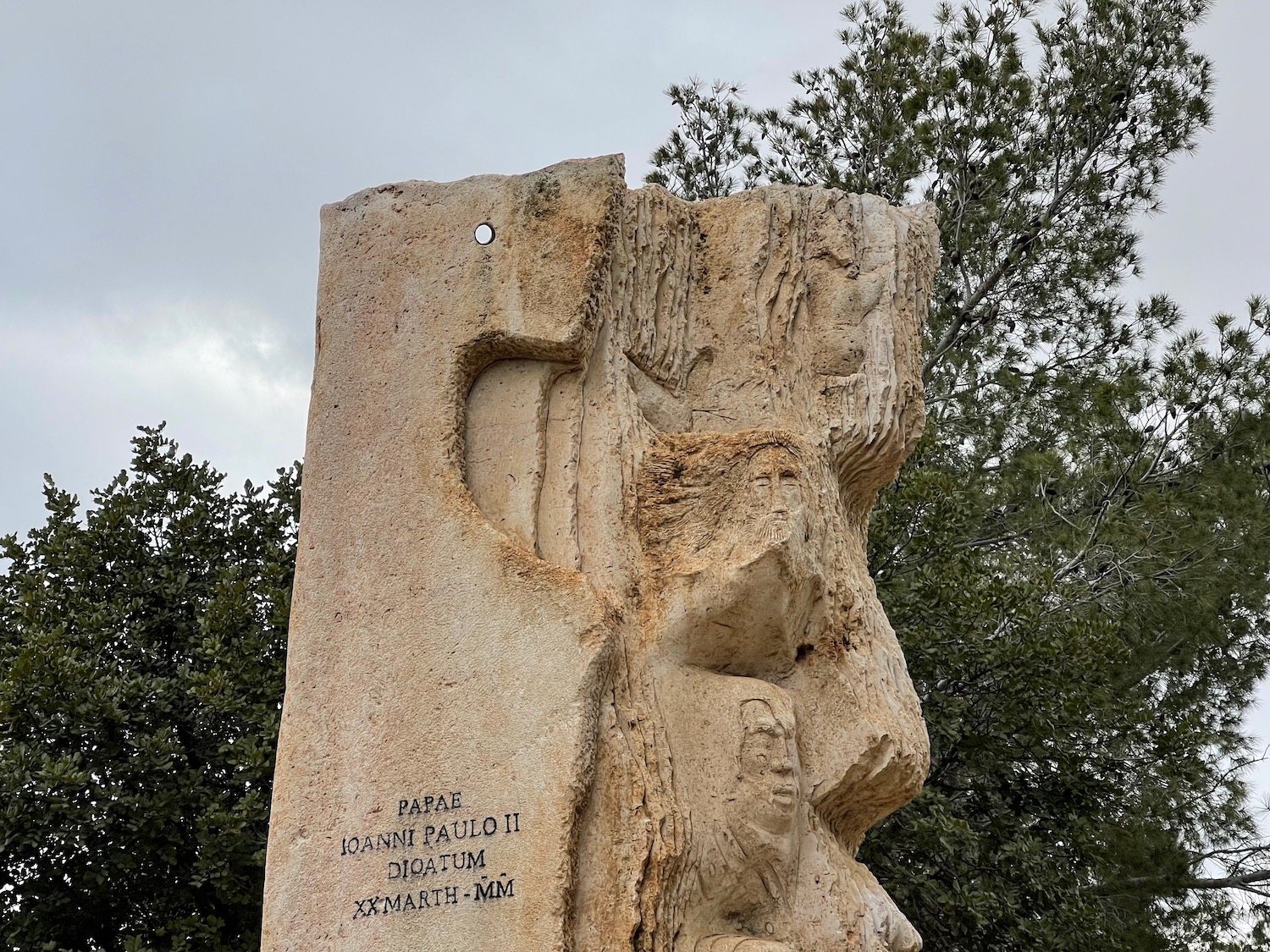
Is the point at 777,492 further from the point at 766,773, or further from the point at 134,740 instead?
the point at 134,740

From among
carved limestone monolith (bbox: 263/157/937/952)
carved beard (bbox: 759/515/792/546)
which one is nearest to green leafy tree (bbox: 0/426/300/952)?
carved limestone monolith (bbox: 263/157/937/952)

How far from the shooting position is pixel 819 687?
178 inches

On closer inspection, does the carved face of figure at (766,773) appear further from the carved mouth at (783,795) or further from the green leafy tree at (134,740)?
the green leafy tree at (134,740)

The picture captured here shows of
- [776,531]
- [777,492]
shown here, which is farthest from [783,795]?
[777,492]

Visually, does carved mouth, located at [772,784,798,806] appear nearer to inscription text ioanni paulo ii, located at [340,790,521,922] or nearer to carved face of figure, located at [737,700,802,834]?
carved face of figure, located at [737,700,802,834]

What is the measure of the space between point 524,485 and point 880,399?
122cm

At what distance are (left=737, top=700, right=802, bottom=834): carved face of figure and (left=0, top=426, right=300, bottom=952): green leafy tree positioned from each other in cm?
276

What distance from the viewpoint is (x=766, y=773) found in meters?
4.12

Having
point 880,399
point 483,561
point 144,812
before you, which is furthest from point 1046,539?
point 483,561

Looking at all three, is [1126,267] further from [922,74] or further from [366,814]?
[366,814]

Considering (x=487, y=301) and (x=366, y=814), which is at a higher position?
(x=487, y=301)

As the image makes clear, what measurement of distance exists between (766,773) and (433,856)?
0.87 meters

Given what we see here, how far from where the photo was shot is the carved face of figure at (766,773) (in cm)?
411

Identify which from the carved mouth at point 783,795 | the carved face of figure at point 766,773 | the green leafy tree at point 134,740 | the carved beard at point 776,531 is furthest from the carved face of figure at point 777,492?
the green leafy tree at point 134,740
